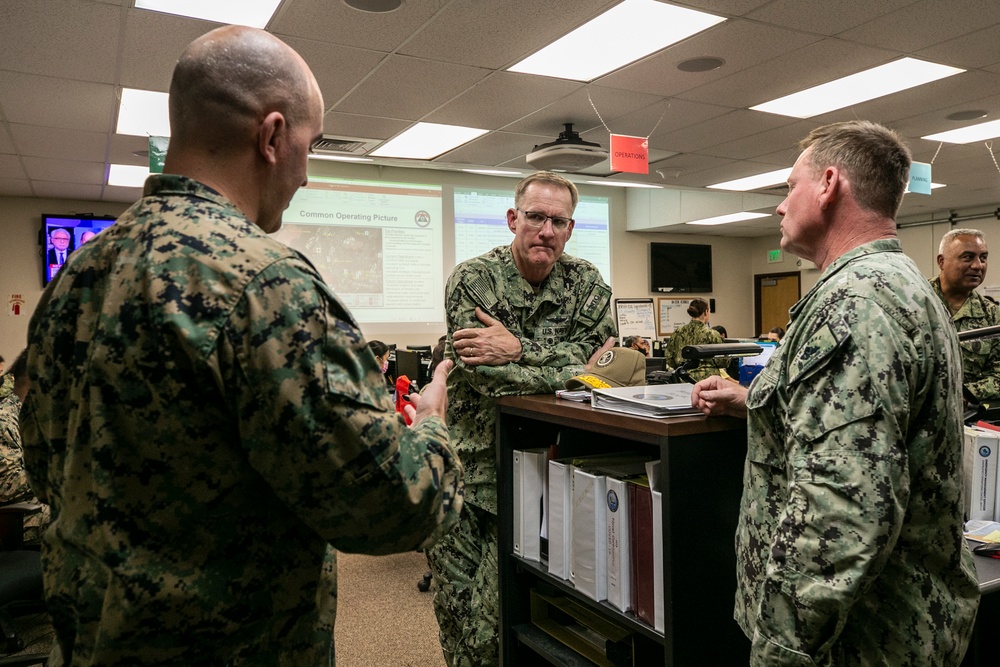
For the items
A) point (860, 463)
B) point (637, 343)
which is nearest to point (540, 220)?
point (860, 463)

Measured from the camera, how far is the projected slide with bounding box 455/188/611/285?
7.44 m

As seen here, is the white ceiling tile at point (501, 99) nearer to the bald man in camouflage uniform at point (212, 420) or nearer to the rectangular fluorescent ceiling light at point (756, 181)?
the rectangular fluorescent ceiling light at point (756, 181)

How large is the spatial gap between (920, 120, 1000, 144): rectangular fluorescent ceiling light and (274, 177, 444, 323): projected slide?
4.48m

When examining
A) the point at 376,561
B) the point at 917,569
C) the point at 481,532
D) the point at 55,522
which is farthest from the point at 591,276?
the point at 376,561

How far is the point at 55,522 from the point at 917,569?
1.16 m

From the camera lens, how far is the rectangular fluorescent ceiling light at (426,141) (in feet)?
16.9

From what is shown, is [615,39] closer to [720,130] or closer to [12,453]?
[720,130]

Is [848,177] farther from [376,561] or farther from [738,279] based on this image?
[738,279]

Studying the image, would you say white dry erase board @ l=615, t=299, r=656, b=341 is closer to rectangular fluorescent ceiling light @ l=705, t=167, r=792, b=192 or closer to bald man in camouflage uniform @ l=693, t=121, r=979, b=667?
rectangular fluorescent ceiling light @ l=705, t=167, r=792, b=192

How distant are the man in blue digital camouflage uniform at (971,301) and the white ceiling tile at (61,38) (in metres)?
4.06

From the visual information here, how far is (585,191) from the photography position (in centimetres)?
880

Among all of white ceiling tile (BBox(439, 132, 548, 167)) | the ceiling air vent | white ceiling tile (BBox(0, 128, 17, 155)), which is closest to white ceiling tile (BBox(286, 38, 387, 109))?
the ceiling air vent

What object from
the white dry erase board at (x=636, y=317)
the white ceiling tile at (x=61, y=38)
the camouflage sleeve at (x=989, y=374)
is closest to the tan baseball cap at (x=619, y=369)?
the camouflage sleeve at (x=989, y=374)

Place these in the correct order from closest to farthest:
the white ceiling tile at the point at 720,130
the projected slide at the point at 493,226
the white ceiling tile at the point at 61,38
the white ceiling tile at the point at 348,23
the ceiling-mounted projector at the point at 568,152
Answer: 1. the white ceiling tile at the point at 61,38
2. the white ceiling tile at the point at 348,23
3. the white ceiling tile at the point at 720,130
4. the ceiling-mounted projector at the point at 568,152
5. the projected slide at the point at 493,226
